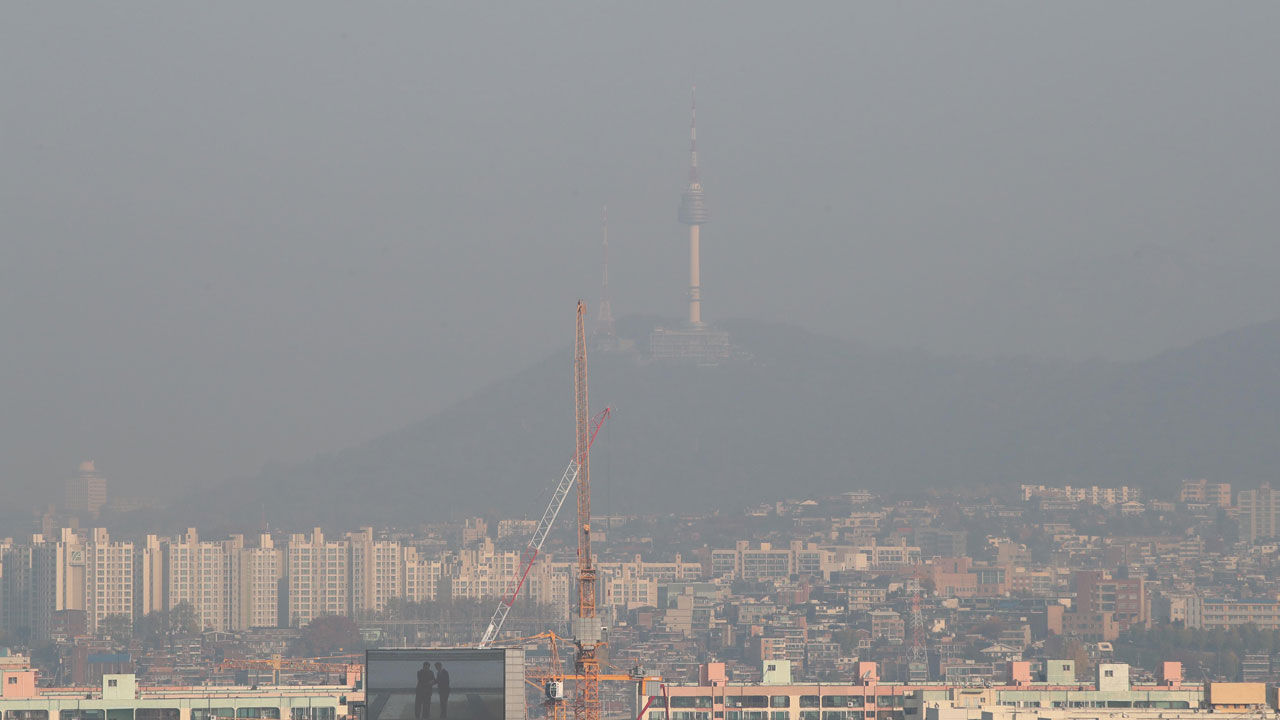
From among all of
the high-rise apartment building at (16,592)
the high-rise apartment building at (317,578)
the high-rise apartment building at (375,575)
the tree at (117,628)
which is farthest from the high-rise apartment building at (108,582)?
the high-rise apartment building at (375,575)

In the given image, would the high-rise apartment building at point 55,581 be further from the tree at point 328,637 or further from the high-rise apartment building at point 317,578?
the tree at point 328,637

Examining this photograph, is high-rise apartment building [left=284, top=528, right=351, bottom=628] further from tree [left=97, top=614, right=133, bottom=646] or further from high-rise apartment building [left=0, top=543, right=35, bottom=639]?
high-rise apartment building [left=0, top=543, right=35, bottom=639]

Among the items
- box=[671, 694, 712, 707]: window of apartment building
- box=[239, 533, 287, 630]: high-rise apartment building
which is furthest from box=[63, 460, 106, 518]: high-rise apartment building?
box=[671, 694, 712, 707]: window of apartment building

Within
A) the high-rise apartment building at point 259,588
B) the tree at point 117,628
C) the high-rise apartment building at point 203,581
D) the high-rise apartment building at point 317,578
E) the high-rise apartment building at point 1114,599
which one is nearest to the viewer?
the tree at point 117,628

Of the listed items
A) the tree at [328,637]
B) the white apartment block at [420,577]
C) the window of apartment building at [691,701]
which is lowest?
the window of apartment building at [691,701]

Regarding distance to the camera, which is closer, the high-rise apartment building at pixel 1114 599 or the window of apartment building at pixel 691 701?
the window of apartment building at pixel 691 701
